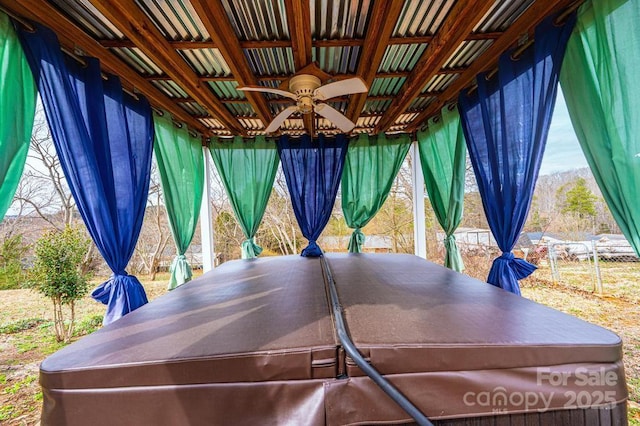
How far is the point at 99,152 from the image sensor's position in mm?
1929

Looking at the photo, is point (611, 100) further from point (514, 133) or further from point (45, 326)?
point (45, 326)

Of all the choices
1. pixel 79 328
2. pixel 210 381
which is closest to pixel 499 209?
pixel 210 381

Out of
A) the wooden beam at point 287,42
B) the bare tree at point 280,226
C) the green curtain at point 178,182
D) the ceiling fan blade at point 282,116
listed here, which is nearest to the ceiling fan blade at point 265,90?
the ceiling fan blade at point 282,116

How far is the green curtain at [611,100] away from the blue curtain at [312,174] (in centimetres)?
260

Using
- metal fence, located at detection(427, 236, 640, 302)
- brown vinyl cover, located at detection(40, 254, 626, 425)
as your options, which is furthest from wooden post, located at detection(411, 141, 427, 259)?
brown vinyl cover, located at detection(40, 254, 626, 425)

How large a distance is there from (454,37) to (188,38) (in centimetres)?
202

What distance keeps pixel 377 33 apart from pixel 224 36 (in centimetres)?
110

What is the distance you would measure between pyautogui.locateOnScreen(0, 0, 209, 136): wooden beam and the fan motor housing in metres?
1.47

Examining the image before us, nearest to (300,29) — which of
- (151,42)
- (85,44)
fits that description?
(151,42)

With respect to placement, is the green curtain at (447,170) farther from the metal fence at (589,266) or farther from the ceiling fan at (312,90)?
the ceiling fan at (312,90)

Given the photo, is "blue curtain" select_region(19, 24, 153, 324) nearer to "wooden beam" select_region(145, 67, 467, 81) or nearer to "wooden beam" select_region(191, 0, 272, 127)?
"wooden beam" select_region(145, 67, 467, 81)

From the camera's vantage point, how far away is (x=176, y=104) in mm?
2930

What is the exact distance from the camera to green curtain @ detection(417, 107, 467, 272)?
297 cm

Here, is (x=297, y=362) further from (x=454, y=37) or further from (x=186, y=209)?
(x=186, y=209)
